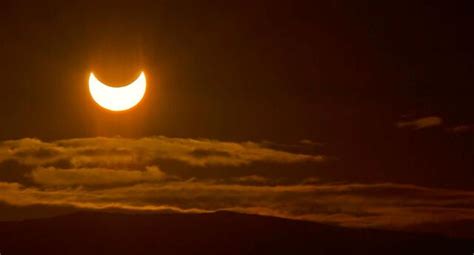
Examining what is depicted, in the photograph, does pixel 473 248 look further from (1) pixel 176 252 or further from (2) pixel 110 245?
(2) pixel 110 245

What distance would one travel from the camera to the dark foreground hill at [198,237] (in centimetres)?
7875

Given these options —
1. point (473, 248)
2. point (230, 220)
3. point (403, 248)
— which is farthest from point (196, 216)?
point (473, 248)

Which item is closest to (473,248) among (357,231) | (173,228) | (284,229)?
(357,231)

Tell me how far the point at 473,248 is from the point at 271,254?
20.5 meters

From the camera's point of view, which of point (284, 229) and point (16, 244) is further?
point (284, 229)

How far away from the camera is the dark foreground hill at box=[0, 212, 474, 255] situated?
78.8 m

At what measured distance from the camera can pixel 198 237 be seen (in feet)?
283

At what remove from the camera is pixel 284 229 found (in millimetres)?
89188

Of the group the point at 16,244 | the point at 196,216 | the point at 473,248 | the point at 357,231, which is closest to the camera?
the point at 473,248

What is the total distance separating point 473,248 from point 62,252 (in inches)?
1468

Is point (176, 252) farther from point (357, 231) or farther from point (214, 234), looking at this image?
point (357, 231)

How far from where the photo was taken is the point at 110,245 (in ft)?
265

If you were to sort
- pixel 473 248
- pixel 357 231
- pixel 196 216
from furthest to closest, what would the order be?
pixel 196 216 → pixel 357 231 → pixel 473 248

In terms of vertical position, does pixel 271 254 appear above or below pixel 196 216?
below
